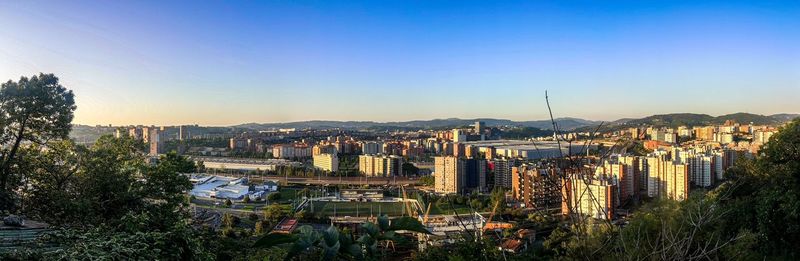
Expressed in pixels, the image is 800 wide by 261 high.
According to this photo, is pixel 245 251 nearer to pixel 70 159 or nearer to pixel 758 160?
pixel 70 159

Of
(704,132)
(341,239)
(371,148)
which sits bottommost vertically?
(371,148)

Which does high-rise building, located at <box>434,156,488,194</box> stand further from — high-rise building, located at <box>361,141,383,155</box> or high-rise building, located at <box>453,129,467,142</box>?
high-rise building, located at <box>453,129,467,142</box>

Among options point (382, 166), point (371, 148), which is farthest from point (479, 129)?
point (382, 166)

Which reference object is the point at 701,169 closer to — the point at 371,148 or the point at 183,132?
the point at 371,148

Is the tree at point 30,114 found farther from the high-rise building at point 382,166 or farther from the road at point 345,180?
the high-rise building at point 382,166

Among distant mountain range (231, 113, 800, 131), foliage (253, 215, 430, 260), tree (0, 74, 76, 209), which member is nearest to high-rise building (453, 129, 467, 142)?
distant mountain range (231, 113, 800, 131)

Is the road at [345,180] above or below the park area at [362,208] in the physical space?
below

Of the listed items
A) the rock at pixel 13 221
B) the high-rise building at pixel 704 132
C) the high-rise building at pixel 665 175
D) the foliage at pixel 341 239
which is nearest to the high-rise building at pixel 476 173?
the high-rise building at pixel 665 175

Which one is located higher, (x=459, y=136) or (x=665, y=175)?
(x=459, y=136)
